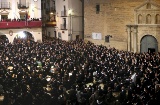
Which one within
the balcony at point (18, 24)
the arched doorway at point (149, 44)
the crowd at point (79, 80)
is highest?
the balcony at point (18, 24)

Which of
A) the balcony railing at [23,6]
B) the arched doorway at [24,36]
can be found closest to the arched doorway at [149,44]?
the arched doorway at [24,36]

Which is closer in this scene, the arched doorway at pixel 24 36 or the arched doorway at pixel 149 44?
the arched doorway at pixel 149 44

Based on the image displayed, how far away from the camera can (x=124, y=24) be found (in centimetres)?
3784

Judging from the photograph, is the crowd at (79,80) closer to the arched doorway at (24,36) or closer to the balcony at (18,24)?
the balcony at (18,24)

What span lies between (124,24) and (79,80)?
18.7 meters

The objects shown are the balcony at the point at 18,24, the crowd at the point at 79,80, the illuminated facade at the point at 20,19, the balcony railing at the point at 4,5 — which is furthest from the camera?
the balcony railing at the point at 4,5

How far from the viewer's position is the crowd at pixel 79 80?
16281mm

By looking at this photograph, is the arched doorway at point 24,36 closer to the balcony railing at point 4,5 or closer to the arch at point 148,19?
the balcony railing at point 4,5

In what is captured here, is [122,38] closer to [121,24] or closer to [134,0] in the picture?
[121,24]

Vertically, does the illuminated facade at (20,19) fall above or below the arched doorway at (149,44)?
above

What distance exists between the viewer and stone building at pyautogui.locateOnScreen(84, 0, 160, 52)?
3484 centimetres

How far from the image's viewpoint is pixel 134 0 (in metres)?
36.5

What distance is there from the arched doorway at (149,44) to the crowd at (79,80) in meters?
6.89

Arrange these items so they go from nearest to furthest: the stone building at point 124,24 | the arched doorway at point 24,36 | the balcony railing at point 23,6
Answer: the stone building at point 124,24 < the arched doorway at point 24,36 < the balcony railing at point 23,6
